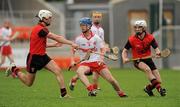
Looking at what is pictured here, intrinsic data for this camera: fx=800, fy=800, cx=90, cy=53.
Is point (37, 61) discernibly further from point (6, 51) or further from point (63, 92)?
point (6, 51)

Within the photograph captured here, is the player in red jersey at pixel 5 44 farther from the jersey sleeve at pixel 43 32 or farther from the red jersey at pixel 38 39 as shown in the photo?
the jersey sleeve at pixel 43 32

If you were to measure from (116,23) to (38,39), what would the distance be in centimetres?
3041

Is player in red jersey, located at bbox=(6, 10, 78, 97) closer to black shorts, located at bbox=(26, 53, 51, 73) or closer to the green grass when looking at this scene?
black shorts, located at bbox=(26, 53, 51, 73)

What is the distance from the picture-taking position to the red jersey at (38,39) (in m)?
19.0

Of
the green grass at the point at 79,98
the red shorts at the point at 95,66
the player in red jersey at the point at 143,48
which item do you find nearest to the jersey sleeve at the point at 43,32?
the green grass at the point at 79,98

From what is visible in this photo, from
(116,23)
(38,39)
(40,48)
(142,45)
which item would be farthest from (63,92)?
(116,23)

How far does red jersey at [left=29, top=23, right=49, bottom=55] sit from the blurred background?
2012cm

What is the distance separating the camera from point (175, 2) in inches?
1839

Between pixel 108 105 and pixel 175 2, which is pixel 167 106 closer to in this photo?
pixel 108 105

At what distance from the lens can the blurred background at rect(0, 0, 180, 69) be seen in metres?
41.9

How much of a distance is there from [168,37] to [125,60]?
2305cm

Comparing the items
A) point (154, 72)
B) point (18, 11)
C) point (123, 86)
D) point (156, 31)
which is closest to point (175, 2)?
point (156, 31)

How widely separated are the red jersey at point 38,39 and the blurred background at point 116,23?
2012 centimetres

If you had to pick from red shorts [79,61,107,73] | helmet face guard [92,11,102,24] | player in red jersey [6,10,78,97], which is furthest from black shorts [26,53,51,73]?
helmet face guard [92,11,102,24]
